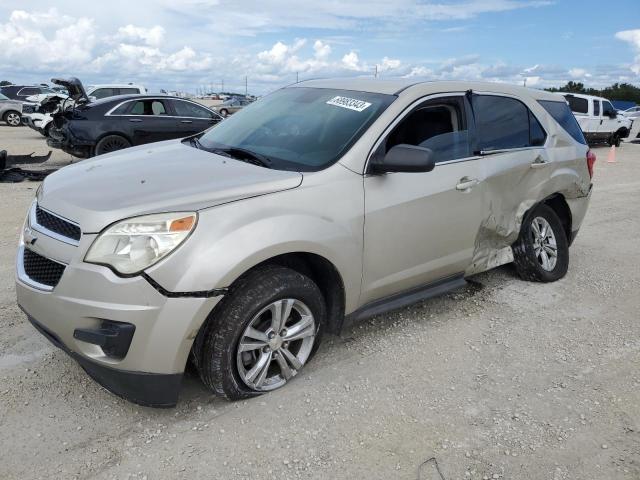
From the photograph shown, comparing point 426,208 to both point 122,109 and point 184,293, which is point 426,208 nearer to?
point 184,293

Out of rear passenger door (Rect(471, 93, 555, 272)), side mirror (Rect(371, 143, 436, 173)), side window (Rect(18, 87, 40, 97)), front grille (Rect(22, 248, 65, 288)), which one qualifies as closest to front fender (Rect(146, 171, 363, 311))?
side mirror (Rect(371, 143, 436, 173))

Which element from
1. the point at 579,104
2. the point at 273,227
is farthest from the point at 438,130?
the point at 579,104

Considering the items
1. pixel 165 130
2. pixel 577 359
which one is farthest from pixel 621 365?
pixel 165 130

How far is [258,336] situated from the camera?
284cm

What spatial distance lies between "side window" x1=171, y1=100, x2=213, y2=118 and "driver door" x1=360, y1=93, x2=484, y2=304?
29.3 ft

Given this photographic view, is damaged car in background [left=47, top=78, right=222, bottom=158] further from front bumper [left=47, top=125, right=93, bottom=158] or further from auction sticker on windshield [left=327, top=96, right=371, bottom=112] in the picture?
auction sticker on windshield [left=327, top=96, right=371, bottom=112]

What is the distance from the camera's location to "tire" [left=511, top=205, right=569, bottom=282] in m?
4.60

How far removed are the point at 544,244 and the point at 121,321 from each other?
3758 mm

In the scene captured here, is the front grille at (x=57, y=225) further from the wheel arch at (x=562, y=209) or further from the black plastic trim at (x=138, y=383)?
the wheel arch at (x=562, y=209)

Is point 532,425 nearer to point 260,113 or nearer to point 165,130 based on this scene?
point 260,113

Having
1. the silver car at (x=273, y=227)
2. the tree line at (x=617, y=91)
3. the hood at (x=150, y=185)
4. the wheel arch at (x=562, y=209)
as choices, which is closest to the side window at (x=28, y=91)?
the silver car at (x=273, y=227)

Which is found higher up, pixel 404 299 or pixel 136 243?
pixel 136 243

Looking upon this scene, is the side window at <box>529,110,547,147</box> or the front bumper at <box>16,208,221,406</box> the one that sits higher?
the side window at <box>529,110,547,147</box>

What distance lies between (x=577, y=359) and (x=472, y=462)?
4.69 feet
